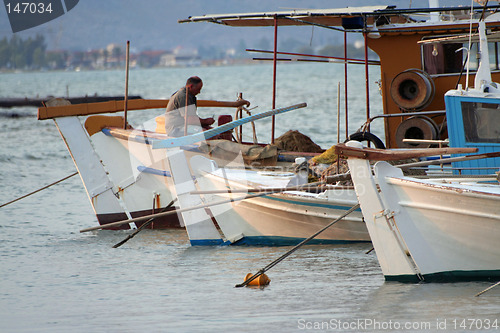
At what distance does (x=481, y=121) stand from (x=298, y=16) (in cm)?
378

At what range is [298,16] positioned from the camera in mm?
12984

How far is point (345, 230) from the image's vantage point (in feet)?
38.1

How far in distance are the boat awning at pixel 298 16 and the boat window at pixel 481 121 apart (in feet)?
9.09

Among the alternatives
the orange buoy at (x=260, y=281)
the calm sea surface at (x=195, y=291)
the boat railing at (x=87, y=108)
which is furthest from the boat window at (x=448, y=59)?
the orange buoy at (x=260, y=281)

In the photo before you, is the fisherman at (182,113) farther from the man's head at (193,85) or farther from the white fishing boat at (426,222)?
the white fishing boat at (426,222)

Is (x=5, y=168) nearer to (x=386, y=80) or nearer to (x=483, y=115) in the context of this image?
(x=386, y=80)

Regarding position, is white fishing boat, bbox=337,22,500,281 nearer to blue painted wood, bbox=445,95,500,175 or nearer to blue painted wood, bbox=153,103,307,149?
blue painted wood, bbox=445,95,500,175

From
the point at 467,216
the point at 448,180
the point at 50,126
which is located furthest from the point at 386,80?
the point at 50,126

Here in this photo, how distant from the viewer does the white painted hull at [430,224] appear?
864 centimetres

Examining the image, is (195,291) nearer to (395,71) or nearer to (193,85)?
(193,85)

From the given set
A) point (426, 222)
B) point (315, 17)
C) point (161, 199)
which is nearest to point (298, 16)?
point (315, 17)

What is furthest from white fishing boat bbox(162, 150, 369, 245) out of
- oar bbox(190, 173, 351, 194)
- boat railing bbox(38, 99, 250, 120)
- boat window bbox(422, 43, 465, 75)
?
boat window bbox(422, 43, 465, 75)

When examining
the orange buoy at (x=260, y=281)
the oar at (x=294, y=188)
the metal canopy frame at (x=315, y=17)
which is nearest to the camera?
the oar at (x=294, y=188)

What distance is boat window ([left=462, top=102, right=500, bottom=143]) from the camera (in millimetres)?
10352
